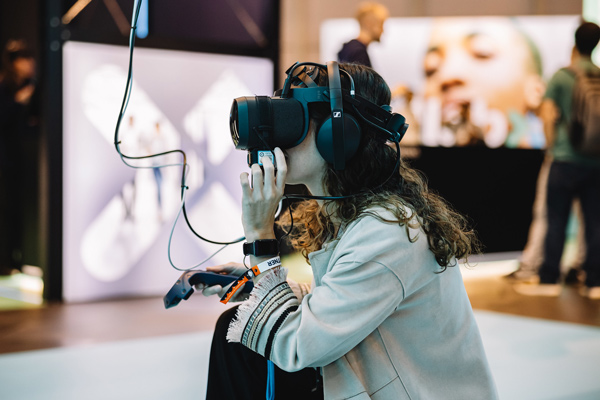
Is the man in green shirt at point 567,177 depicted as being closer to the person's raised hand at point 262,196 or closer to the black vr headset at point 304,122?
the black vr headset at point 304,122

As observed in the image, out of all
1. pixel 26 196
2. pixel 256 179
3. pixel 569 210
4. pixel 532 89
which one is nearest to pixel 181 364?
pixel 256 179

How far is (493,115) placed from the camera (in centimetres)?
447

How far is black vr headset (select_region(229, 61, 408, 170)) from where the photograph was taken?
40.3 inches

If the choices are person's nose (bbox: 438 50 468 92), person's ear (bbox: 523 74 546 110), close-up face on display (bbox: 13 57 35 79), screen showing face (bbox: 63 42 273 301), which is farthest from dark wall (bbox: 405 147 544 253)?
close-up face on display (bbox: 13 57 35 79)

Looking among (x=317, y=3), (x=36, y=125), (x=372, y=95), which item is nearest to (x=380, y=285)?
(x=372, y=95)

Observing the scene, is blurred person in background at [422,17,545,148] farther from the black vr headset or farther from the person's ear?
the black vr headset

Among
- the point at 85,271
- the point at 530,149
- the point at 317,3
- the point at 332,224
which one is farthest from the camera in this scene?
the point at 317,3

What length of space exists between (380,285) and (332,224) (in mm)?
240

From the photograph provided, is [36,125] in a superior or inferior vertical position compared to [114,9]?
inferior

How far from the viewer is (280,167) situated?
103 cm

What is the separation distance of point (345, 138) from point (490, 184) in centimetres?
331

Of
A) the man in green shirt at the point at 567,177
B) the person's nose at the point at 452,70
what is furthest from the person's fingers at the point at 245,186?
the person's nose at the point at 452,70

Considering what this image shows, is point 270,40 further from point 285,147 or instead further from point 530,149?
point 285,147

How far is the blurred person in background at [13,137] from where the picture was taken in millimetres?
3727
